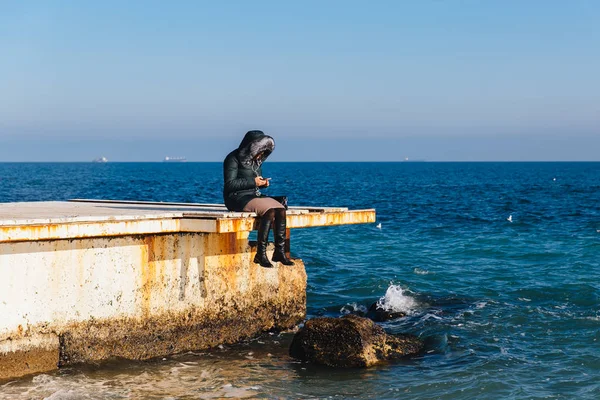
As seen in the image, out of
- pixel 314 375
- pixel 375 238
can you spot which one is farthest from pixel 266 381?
pixel 375 238

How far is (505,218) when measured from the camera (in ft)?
134

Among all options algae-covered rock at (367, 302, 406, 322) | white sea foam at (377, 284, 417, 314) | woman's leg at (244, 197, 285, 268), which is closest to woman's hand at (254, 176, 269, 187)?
woman's leg at (244, 197, 285, 268)

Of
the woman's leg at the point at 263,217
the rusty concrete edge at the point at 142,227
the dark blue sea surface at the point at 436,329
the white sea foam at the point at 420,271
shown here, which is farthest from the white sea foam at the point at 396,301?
the woman's leg at the point at 263,217

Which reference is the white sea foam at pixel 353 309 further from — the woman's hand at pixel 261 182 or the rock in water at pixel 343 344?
the woman's hand at pixel 261 182

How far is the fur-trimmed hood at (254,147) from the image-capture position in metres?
13.1

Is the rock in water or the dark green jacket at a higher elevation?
the dark green jacket

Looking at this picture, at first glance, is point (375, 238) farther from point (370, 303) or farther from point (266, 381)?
point (266, 381)

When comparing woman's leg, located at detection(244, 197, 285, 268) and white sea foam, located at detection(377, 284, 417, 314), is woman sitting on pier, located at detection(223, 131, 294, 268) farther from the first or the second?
white sea foam, located at detection(377, 284, 417, 314)

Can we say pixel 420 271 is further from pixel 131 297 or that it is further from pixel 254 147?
pixel 131 297

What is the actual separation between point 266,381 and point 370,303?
673 centimetres

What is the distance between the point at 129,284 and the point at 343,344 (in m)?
3.28

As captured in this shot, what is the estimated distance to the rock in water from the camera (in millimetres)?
12664

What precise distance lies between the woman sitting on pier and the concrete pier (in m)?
0.35

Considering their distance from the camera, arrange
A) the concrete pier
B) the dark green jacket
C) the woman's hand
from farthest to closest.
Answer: the dark green jacket, the woman's hand, the concrete pier
